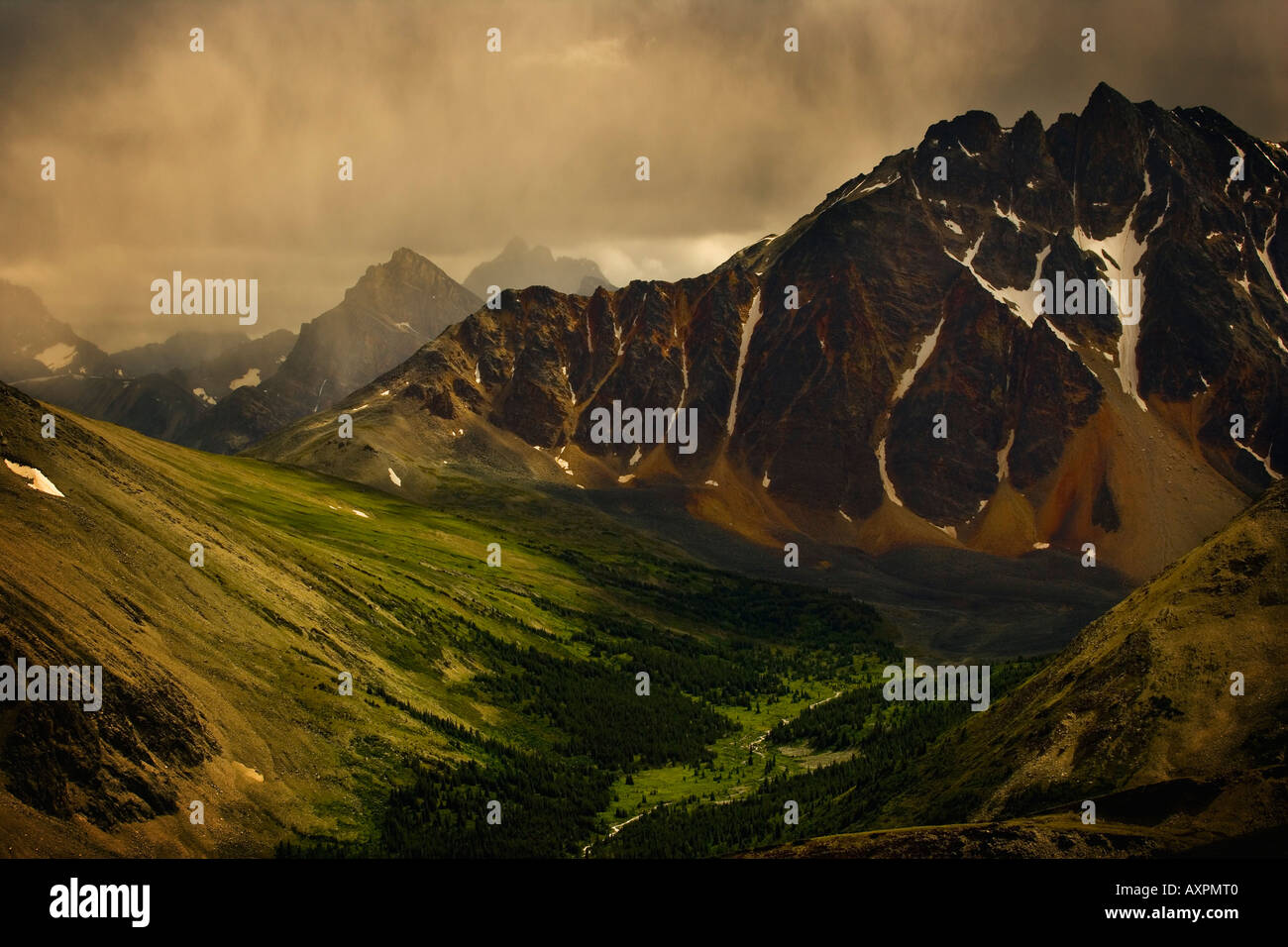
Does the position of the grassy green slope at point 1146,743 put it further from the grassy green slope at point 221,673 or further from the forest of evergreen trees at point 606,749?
the grassy green slope at point 221,673

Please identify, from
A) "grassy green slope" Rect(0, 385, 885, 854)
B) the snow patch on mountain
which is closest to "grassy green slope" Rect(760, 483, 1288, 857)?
"grassy green slope" Rect(0, 385, 885, 854)

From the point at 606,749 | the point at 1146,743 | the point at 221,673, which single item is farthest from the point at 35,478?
the point at 1146,743

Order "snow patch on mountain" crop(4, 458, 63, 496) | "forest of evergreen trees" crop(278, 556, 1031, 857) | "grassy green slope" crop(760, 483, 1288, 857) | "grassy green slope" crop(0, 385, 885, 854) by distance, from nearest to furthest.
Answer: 1. "grassy green slope" crop(760, 483, 1288, 857)
2. "grassy green slope" crop(0, 385, 885, 854)
3. "forest of evergreen trees" crop(278, 556, 1031, 857)
4. "snow patch on mountain" crop(4, 458, 63, 496)

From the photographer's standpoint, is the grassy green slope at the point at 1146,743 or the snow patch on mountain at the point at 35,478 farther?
the snow patch on mountain at the point at 35,478

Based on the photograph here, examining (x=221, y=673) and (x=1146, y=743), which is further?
(x=221, y=673)

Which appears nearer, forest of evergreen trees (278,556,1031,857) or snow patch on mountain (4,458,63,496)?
forest of evergreen trees (278,556,1031,857)

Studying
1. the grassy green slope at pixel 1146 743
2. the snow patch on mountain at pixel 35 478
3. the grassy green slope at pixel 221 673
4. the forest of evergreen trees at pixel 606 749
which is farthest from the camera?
the snow patch on mountain at pixel 35 478

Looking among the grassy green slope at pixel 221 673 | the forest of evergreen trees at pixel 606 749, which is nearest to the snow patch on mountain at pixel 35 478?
the grassy green slope at pixel 221 673

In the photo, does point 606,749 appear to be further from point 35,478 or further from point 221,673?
point 35,478

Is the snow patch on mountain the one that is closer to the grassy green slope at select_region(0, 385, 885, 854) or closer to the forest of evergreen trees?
the grassy green slope at select_region(0, 385, 885, 854)

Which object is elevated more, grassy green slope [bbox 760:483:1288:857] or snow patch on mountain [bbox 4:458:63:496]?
snow patch on mountain [bbox 4:458:63:496]
